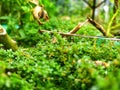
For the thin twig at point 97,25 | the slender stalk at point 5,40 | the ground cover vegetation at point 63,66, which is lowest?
the ground cover vegetation at point 63,66

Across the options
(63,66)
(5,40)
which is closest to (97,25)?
(5,40)

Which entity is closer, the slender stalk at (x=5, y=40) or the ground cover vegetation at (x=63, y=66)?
the ground cover vegetation at (x=63, y=66)

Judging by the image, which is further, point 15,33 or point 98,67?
point 15,33

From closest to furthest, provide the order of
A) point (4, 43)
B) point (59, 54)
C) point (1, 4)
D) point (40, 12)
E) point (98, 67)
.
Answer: point (98, 67) < point (59, 54) < point (4, 43) < point (40, 12) < point (1, 4)

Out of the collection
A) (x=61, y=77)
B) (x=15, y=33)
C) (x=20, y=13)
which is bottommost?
(x=61, y=77)

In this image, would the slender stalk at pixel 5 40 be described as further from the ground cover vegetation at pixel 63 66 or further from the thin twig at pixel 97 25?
the thin twig at pixel 97 25

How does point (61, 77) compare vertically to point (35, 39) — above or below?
below

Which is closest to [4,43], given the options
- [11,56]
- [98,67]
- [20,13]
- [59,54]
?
[11,56]

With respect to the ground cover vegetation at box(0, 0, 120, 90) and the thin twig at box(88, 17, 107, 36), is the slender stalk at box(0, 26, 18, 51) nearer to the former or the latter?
the ground cover vegetation at box(0, 0, 120, 90)

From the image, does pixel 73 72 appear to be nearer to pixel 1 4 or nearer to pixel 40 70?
pixel 40 70

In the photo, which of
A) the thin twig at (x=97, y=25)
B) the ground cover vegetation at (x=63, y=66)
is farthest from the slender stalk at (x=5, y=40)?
the thin twig at (x=97, y=25)

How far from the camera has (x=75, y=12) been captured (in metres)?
5.49

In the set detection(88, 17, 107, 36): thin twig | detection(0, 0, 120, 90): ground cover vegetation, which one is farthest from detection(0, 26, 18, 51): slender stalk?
detection(88, 17, 107, 36): thin twig

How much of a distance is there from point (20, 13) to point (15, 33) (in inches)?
10.2
